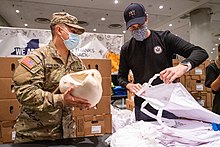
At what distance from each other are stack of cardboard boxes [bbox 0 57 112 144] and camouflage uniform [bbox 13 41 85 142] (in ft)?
3.59

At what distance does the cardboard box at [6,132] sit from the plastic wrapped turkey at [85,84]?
5.18 feet

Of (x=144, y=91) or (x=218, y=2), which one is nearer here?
(x=144, y=91)

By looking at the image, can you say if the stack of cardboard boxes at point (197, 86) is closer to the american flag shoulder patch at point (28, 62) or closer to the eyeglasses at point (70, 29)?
the eyeglasses at point (70, 29)

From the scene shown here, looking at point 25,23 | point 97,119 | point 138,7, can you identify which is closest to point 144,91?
point 138,7

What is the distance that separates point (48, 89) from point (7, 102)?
126cm

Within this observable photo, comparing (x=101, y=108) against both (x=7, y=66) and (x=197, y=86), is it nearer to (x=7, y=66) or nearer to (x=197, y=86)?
(x=7, y=66)

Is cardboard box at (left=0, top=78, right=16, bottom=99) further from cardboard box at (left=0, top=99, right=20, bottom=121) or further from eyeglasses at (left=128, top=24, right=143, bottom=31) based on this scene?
eyeglasses at (left=128, top=24, right=143, bottom=31)

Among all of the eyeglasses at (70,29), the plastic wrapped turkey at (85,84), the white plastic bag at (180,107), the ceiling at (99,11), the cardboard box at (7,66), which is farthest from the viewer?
the ceiling at (99,11)

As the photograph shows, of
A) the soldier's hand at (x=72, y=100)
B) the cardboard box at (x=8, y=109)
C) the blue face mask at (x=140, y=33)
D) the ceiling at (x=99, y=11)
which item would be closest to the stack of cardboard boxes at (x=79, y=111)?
the cardboard box at (x=8, y=109)

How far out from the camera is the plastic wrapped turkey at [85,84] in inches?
33.7

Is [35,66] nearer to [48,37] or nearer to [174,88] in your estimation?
[174,88]

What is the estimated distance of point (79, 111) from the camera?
236 cm

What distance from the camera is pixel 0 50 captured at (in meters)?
2.77

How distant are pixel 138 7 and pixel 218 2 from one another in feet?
22.1
